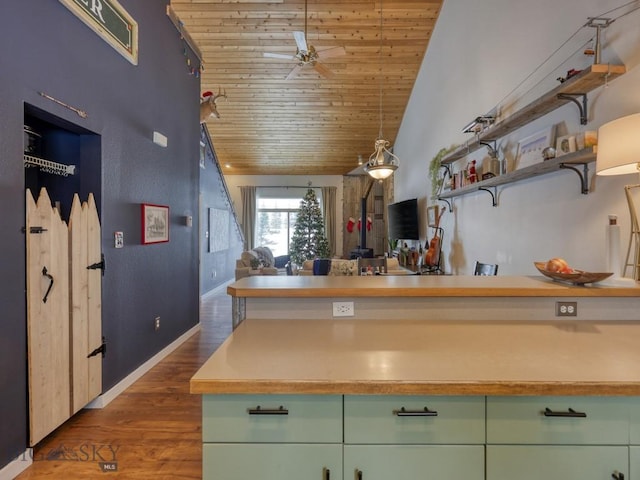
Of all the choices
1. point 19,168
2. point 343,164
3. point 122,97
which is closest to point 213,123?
point 343,164

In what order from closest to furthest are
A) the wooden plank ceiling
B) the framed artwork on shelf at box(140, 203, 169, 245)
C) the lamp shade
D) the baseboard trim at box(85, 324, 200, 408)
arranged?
the lamp shade, the baseboard trim at box(85, 324, 200, 408), the framed artwork on shelf at box(140, 203, 169, 245), the wooden plank ceiling

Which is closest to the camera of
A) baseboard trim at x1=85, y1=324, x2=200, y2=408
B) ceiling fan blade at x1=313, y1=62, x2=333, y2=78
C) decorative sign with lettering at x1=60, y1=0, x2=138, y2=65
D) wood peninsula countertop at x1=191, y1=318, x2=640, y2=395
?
wood peninsula countertop at x1=191, y1=318, x2=640, y2=395

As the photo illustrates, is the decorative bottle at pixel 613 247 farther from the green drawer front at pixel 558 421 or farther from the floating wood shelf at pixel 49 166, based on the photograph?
the floating wood shelf at pixel 49 166

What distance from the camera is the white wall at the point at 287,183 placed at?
32.5 ft

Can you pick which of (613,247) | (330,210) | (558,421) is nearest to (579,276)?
(613,247)

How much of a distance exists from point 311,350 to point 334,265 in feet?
10.3

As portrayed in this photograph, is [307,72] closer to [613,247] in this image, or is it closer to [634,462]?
[613,247]

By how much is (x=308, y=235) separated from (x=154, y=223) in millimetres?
6151

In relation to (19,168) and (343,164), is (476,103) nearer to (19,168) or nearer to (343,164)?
(19,168)

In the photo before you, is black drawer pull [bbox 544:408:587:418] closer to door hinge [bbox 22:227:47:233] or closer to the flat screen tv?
door hinge [bbox 22:227:47:233]

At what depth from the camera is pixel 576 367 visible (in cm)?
108

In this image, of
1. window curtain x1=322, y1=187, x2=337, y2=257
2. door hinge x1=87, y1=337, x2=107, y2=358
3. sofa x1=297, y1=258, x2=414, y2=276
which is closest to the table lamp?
sofa x1=297, y1=258, x2=414, y2=276

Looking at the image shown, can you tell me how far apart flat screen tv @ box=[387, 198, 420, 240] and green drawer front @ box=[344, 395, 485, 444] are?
217 inches

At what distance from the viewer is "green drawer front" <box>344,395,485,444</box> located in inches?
40.9
